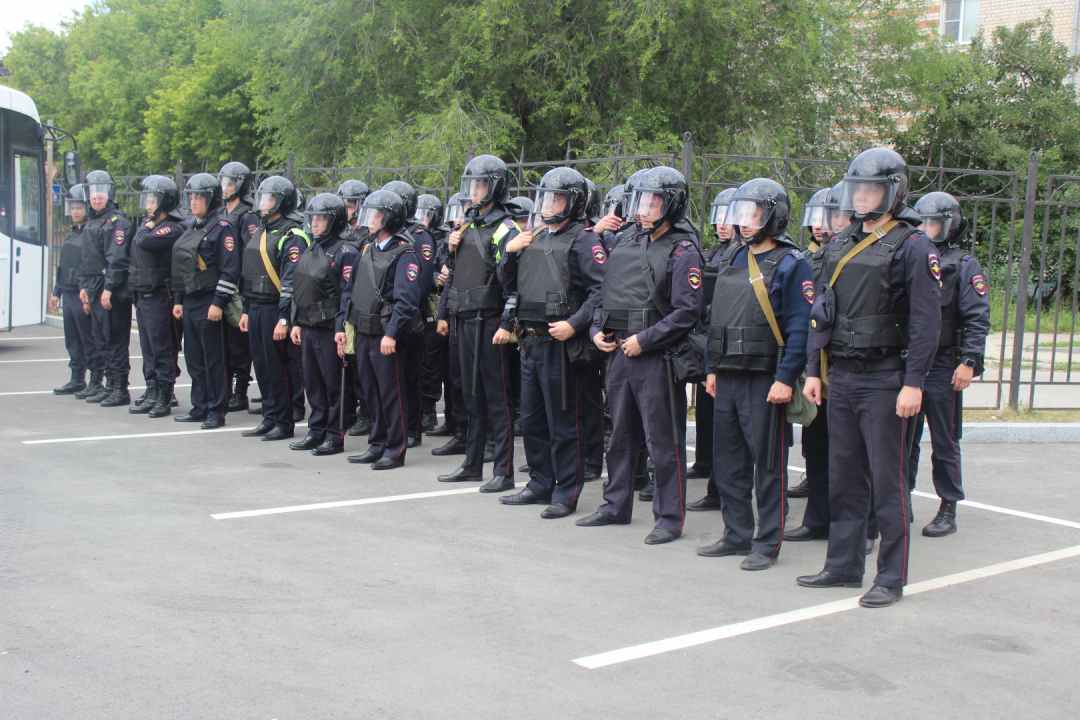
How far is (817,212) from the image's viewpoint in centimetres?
664

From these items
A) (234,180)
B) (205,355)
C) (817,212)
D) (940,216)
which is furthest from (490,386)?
(234,180)

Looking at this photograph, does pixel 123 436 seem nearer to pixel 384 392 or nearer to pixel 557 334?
pixel 384 392

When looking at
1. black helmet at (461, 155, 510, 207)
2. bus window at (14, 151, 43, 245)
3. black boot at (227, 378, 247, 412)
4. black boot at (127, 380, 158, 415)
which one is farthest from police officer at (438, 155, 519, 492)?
bus window at (14, 151, 43, 245)

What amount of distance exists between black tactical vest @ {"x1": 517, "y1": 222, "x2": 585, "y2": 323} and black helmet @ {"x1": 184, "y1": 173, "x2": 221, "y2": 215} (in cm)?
409

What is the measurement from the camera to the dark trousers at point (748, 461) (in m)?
5.37

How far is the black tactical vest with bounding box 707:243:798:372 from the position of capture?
17.5ft

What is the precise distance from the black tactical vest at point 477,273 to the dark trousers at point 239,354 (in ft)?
10.9

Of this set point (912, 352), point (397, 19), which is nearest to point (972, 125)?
point (397, 19)

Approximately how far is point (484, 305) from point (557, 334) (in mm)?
921

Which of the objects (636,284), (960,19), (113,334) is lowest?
(113,334)

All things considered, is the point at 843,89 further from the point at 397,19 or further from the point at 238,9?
the point at 238,9

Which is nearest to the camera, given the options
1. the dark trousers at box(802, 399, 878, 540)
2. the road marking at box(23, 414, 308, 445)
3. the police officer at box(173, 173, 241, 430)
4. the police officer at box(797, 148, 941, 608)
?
the police officer at box(797, 148, 941, 608)

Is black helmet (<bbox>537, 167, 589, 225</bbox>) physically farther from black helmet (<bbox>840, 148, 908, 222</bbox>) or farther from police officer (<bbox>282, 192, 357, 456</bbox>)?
police officer (<bbox>282, 192, 357, 456</bbox>)

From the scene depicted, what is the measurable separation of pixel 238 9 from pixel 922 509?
2079cm
